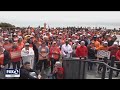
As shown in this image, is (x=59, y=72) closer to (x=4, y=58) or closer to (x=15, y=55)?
(x=4, y=58)

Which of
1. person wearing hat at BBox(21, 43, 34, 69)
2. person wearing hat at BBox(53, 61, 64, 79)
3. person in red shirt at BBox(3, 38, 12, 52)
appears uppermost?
person in red shirt at BBox(3, 38, 12, 52)

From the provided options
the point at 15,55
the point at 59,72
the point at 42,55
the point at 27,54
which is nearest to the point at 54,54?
the point at 42,55

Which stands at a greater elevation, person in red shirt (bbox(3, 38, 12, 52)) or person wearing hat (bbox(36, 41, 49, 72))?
person in red shirt (bbox(3, 38, 12, 52))

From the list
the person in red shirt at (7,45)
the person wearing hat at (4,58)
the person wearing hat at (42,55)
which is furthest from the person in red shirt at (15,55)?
the person wearing hat at (42,55)

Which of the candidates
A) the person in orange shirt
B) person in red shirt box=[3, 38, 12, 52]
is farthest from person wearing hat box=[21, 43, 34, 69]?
the person in orange shirt

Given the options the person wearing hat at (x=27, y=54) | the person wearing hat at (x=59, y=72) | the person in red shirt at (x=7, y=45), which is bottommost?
the person wearing hat at (x=59, y=72)

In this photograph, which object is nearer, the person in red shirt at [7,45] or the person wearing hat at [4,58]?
the person wearing hat at [4,58]

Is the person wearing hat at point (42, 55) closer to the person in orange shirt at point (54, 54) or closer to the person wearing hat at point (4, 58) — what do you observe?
the person in orange shirt at point (54, 54)

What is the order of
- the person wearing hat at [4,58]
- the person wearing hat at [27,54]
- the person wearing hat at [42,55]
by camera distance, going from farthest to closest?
1. the person wearing hat at [42,55]
2. the person wearing hat at [27,54]
3. the person wearing hat at [4,58]

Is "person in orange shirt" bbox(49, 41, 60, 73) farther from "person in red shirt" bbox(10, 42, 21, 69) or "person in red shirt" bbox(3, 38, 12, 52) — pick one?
"person in red shirt" bbox(3, 38, 12, 52)

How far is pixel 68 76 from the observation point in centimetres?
1063
